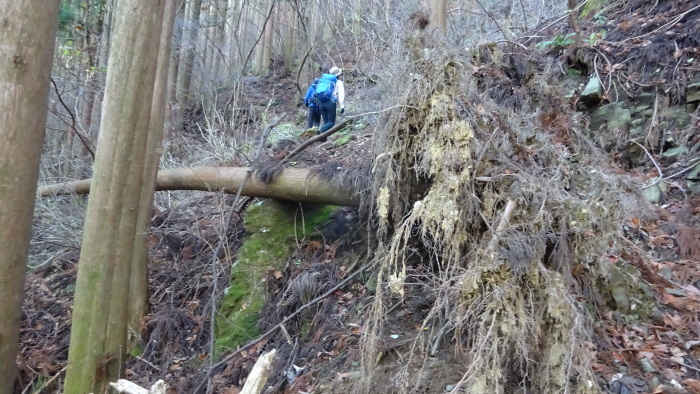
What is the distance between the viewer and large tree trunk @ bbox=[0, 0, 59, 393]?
3934 millimetres

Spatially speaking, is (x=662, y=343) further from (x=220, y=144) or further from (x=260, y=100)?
(x=260, y=100)

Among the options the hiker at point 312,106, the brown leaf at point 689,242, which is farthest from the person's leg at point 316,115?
the brown leaf at point 689,242

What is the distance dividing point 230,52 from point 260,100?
14.9ft

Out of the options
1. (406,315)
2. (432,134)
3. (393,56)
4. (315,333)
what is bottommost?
(315,333)

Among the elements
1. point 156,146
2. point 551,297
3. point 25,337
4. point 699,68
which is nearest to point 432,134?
point 551,297

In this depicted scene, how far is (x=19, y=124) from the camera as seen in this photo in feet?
13.2

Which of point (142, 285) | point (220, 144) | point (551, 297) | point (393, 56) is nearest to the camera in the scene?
point (551, 297)

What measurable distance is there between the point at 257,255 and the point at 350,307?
5.70 feet

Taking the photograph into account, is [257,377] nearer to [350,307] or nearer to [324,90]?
[350,307]

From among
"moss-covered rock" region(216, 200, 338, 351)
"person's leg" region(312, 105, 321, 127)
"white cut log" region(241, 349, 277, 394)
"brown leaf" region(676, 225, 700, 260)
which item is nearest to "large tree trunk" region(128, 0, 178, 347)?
"moss-covered rock" region(216, 200, 338, 351)

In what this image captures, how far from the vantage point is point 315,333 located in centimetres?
496

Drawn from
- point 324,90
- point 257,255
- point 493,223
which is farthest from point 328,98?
point 493,223

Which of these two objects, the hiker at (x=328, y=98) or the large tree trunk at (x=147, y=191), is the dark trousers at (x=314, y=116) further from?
the large tree trunk at (x=147, y=191)

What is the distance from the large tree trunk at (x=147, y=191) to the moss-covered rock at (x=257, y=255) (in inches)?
45.4
